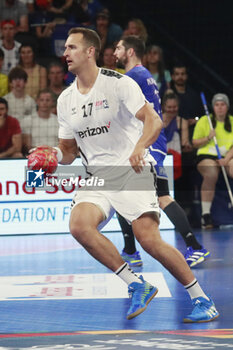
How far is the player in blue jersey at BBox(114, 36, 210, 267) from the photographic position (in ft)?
25.5

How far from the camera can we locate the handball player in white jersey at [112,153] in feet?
18.4

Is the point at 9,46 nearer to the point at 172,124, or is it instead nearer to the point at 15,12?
the point at 15,12

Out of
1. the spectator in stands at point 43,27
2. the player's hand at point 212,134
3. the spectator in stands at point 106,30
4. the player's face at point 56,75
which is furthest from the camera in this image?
the spectator in stands at point 43,27

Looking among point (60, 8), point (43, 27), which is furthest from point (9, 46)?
point (60, 8)

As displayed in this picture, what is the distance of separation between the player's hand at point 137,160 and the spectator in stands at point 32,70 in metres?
7.65

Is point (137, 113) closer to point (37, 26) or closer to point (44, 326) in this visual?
point (44, 326)

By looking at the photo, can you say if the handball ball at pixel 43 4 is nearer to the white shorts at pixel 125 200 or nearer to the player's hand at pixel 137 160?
the white shorts at pixel 125 200

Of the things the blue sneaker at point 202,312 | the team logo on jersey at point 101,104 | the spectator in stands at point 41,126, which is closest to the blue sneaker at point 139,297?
the blue sneaker at point 202,312

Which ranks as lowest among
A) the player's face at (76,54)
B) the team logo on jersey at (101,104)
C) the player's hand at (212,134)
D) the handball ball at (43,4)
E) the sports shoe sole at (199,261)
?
the sports shoe sole at (199,261)

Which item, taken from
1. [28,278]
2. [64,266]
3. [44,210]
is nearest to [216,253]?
[64,266]

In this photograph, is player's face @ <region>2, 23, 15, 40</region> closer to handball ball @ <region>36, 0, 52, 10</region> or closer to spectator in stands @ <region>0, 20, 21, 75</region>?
spectator in stands @ <region>0, 20, 21, 75</region>

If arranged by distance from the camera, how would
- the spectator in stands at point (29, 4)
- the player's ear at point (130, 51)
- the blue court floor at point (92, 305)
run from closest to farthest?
the blue court floor at point (92, 305)
the player's ear at point (130, 51)
the spectator in stands at point (29, 4)

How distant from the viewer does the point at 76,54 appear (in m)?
5.95

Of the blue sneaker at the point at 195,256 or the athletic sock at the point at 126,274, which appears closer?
the athletic sock at the point at 126,274
